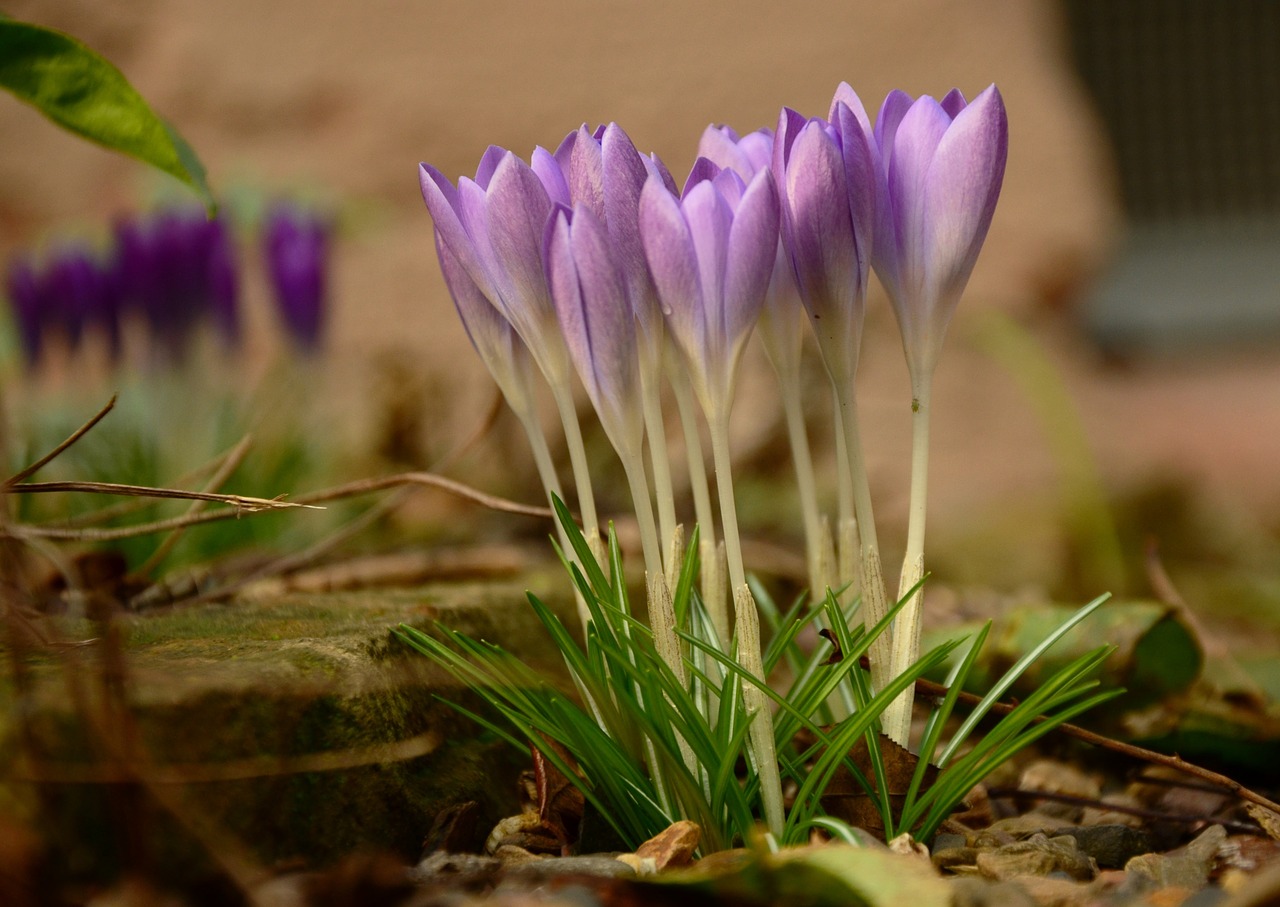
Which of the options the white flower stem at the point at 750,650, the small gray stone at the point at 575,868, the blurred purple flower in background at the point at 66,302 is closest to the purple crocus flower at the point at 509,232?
the white flower stem at the point at 750,650

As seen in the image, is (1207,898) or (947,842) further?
(947,842)

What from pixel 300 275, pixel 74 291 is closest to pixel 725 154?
pixel 300 275

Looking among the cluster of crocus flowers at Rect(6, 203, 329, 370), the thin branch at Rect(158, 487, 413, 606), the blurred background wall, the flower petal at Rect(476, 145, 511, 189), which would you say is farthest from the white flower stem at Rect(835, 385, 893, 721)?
the blurred background wall

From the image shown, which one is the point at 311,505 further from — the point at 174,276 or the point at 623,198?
the point at 174,276

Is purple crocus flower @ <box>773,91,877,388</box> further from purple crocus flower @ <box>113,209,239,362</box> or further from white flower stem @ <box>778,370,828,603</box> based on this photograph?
purple crocus flower @ <box>113,209,239,362</box>

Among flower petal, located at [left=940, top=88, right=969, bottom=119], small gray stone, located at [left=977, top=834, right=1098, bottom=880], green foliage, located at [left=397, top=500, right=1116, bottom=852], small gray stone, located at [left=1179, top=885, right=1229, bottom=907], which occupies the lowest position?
small gray stone, located at [left=977, top=834, right=1098, bottom=880]

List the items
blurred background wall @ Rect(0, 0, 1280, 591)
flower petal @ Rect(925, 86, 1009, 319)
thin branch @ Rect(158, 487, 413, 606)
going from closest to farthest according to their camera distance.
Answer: flower petal @ Rect(925, 86, 1009, 319)
thin branch @ Rect(158, 487, 413, 606)
blurred background wall @ Rect(0, 0, 1280, 591)
